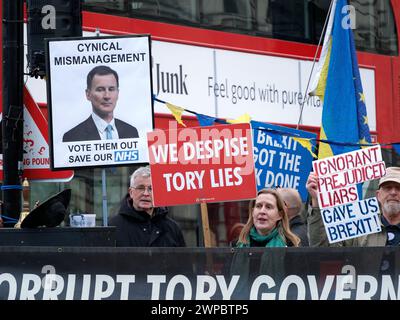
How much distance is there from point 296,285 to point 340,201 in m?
1.90

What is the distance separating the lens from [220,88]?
50.0 ft

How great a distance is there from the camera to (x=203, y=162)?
8102 millimetres

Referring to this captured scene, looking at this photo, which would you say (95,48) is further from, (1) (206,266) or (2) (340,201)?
(1) (206,266)

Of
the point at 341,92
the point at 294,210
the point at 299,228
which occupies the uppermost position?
the point at 341,92

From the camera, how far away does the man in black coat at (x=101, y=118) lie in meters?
9.03

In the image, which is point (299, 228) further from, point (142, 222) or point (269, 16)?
point (269, 16)

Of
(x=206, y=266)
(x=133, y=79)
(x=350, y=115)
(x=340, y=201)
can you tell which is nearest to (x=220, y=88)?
(x=350, y=115)

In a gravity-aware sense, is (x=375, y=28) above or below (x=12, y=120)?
above

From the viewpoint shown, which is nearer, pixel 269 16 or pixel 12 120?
pixel 12 120

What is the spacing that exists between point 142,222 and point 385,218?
5.58ft

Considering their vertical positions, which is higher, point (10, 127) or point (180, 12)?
point (180, 12)

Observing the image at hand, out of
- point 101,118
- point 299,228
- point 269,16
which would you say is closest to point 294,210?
point 299,228
